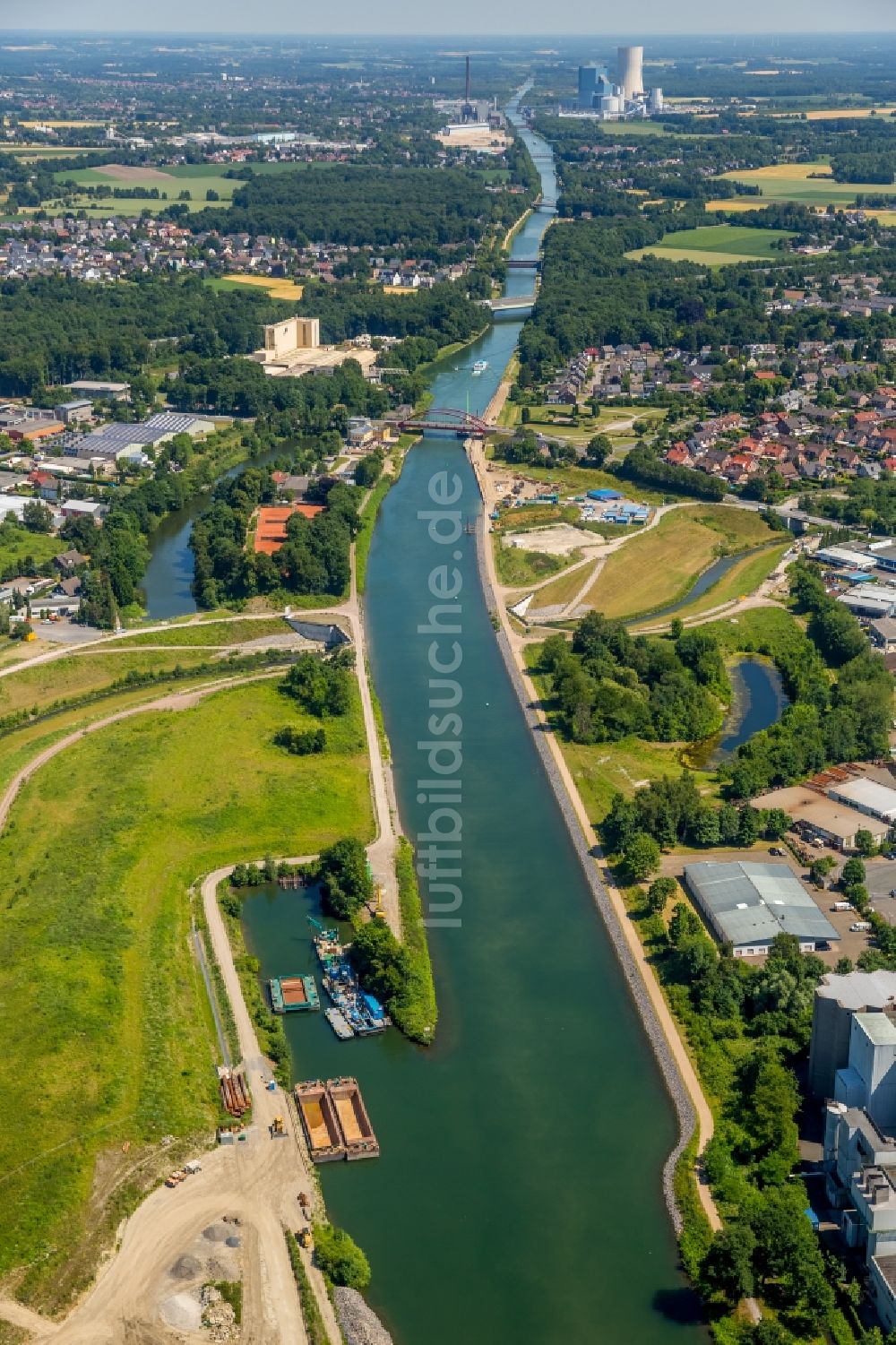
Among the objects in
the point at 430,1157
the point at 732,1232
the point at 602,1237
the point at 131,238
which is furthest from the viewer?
the point at 131,238

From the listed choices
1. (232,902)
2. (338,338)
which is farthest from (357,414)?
(232,902)

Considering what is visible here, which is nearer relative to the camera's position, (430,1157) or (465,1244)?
(465,1244)

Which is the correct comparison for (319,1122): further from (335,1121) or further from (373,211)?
(373,211)

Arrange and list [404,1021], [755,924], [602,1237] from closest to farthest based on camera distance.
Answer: [602,1237], [404,1021], [755,924]

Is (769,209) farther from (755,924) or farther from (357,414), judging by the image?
(755,924)

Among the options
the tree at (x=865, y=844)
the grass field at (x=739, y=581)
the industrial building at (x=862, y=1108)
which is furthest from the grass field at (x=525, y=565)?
the industrial building at (x=862, y=1108)

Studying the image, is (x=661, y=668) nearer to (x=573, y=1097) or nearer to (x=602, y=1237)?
(x=573, y=1097)

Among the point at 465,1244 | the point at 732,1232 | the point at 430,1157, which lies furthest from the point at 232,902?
the point at 732,1232
